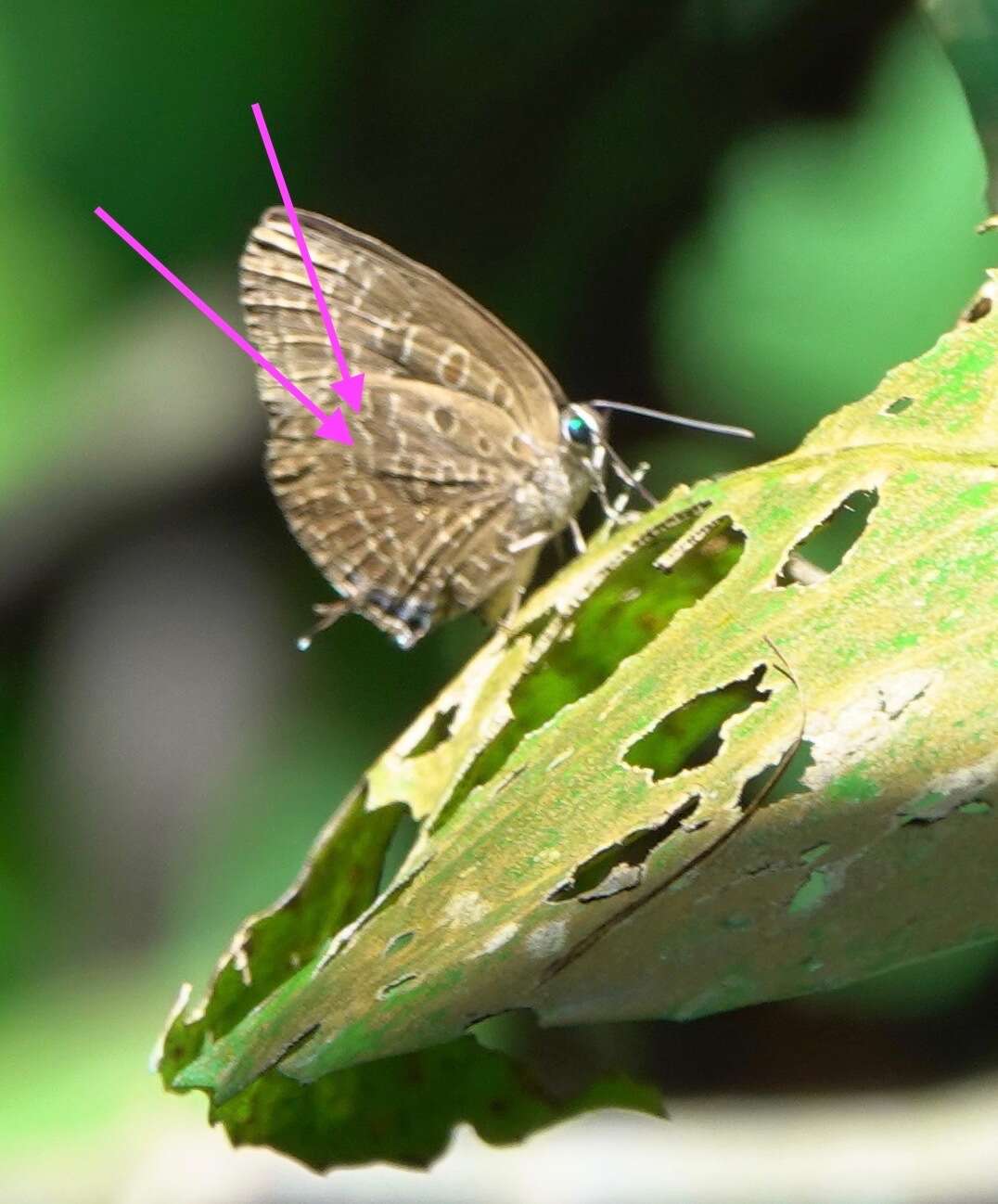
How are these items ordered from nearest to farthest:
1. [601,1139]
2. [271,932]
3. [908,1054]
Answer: [271,932] → [601,1139] → [908,1054]

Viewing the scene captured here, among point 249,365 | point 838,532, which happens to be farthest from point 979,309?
point 249,365

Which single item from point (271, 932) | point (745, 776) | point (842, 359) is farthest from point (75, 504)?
point (745, 776)

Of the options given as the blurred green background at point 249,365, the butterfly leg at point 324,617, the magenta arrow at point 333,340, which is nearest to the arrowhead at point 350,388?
the magenta arrow at point 333,340

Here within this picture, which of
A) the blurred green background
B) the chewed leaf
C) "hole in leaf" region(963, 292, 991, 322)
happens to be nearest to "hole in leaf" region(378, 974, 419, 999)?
the chewed leaf

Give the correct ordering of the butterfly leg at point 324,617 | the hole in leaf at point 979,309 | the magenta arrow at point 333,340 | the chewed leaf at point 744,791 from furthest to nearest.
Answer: the butterfly leg at point 324,617 < the magenta arrow at point 333,340 < the hole in leaf at point 979,309 < the chewed leaf at point 744,791

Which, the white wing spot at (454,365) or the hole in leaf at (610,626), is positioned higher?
the white wing spot at (454,365)

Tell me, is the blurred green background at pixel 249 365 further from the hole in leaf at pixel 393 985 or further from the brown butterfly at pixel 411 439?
the hole in leaf at pixel 393 985

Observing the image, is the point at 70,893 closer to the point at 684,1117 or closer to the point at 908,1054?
the point at 684,1117

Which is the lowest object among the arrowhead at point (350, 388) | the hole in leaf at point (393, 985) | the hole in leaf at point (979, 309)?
the hole in leaf at point (393, 985)
